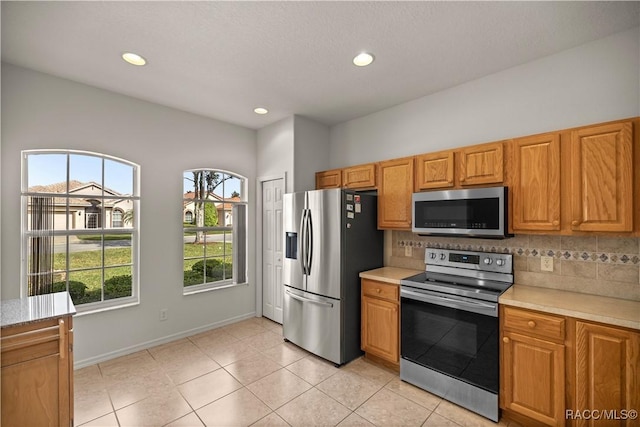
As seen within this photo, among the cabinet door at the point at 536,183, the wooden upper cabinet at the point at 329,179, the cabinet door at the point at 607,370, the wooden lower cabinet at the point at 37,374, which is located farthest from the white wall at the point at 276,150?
the cabinet door at the point at 607,370

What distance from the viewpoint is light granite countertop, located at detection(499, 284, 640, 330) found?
65.9 inches

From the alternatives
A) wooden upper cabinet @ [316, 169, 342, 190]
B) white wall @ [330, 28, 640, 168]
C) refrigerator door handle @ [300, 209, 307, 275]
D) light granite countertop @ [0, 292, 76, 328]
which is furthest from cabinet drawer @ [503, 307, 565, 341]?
light granite countertop @ [0, 292, 76, 328]

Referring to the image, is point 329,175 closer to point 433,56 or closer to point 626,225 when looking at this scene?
point 433,56

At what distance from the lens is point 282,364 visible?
2928mm

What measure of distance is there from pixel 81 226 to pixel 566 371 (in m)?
4.37

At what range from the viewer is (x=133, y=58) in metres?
2.42

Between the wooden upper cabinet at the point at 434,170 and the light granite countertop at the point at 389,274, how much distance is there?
35.8 inches

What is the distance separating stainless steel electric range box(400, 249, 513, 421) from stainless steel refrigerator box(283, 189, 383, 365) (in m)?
0.60

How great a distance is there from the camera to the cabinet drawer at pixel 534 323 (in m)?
1.84

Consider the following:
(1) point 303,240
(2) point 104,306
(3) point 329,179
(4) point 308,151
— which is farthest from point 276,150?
(2) point 104,306

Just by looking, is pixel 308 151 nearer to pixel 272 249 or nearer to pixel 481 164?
pixel 272 249

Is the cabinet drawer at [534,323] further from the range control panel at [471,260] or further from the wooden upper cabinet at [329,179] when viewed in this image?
the wooden upper cabinet at [329,179]

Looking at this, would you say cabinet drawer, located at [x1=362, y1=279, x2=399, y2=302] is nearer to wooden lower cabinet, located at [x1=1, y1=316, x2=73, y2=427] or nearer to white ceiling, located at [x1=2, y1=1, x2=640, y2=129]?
white ceiling, located at [x1=2, y1=1, x2=640, y2=129]

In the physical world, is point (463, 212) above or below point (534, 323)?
above
